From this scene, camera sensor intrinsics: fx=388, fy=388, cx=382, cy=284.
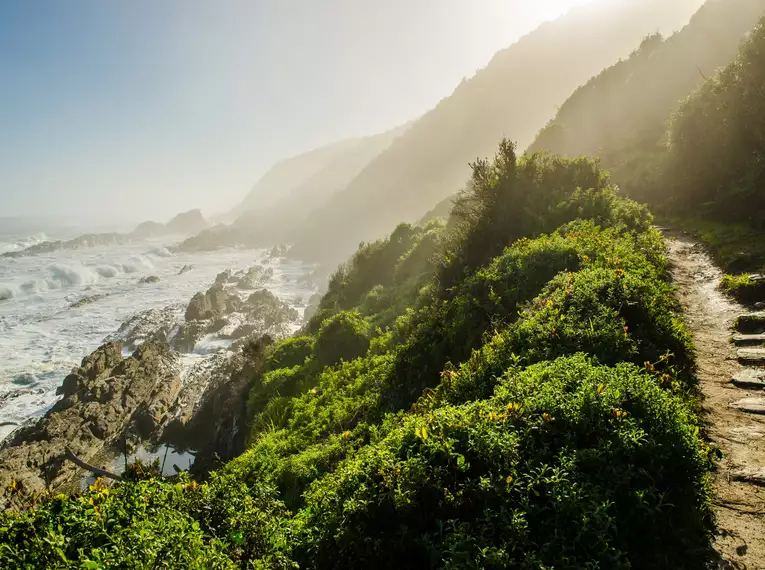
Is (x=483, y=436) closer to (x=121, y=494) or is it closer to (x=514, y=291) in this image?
(x=121, y=494)

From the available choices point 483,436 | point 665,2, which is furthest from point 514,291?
point 665,2

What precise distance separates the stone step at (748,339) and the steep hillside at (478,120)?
89.6m

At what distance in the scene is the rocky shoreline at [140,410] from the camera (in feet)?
56.2

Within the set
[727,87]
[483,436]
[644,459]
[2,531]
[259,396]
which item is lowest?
[259,396]

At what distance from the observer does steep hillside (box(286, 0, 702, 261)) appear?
103m

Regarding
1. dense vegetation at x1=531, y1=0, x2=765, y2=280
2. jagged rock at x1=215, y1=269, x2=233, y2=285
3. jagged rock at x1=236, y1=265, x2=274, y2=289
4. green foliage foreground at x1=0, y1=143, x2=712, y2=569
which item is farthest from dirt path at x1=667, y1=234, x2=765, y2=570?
jagged rock at x1=215, y1=269, x2=233, y2=285

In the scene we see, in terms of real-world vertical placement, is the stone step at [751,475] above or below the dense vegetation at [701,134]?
below

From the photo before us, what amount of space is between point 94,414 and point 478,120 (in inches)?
4796

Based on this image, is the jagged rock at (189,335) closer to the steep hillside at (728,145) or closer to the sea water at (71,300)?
the sea water at (71,300)

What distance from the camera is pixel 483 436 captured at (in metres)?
4.64

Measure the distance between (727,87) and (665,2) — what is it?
96262 mm

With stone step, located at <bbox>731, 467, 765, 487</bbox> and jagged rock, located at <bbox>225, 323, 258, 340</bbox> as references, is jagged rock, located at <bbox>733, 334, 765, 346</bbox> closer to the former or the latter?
stone step, located at <bbox>731, 467, 765, 487</bbox>

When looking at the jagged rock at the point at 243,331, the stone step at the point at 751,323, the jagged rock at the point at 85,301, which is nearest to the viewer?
the stone step at the point at 751,323

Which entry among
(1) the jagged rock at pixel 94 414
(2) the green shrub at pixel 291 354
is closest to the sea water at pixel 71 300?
(1) the jagged rock at pixel 94 414
